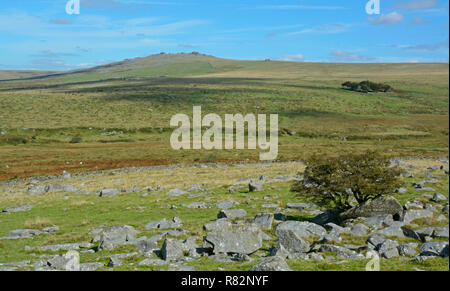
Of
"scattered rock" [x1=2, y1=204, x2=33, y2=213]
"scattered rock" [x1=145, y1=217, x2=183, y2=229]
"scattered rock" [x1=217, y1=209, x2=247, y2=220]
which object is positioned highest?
"scattered rock" [x1=217, y1=209, x2=247, y2=220]

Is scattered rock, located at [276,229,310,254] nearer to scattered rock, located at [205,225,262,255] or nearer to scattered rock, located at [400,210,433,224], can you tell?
scattered rock, located at [205,225,262,255]

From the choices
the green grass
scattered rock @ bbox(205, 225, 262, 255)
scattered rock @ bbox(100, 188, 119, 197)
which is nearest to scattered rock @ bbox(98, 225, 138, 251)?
the green grass

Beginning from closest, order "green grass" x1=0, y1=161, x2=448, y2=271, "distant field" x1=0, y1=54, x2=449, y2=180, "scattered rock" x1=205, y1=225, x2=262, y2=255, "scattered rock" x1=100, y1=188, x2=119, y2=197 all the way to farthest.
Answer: "green grass" x1=0, y1=161, x2=448, y2=271 → "scattered rock" x1=205, y1=225, x2=262, y2=255 → "scattered rock" x1=100, y1=188, x2=119, y2=197 → "distant field" x1=0, y1=54, x2=449, y2=180

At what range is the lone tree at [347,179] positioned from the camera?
854 inches

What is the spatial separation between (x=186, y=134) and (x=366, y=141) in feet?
134

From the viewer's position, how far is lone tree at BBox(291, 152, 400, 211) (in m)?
21.7

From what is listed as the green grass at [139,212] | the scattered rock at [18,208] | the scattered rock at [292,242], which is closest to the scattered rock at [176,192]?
the green grass at [139,212]

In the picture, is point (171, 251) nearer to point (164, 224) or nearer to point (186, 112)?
point (164, 224)
